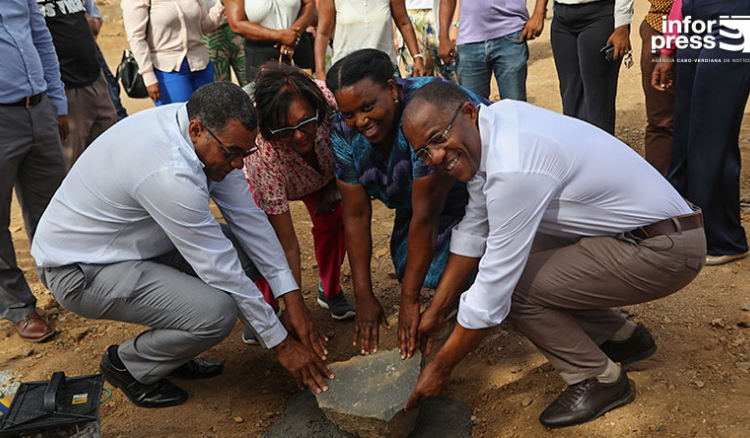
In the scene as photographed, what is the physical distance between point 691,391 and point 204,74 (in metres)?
3.42

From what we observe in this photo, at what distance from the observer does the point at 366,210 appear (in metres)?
2.55

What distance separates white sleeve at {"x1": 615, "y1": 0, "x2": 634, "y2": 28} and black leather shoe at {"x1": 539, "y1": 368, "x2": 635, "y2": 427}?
2156 millimetres

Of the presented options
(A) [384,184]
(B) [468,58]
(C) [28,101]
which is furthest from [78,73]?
(B) [468,58]

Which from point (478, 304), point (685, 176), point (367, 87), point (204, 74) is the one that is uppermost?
point (367, 87)

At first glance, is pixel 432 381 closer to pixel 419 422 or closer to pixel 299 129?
pixel 419 422

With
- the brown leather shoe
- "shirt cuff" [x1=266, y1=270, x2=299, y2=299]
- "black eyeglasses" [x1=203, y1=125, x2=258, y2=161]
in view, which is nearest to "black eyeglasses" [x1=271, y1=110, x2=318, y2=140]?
"black eyeglasses" [x1=203, y1=125, x2=258, y2=161]

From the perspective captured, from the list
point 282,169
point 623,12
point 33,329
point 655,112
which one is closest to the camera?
point 282,169

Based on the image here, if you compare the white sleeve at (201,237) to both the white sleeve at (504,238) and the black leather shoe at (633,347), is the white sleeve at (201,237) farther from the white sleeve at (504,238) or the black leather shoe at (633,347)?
the black leather shoe at (633,347)

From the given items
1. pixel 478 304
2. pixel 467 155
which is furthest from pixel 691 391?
pixel 467 155

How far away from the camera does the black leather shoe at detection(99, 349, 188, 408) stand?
2.54 meters

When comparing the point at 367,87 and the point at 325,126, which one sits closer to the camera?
the point at 367,87

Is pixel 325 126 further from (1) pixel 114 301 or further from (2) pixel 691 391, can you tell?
(2) pixel 691 391

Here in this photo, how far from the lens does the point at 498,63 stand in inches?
156

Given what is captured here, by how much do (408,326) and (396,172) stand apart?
23.9 inches
